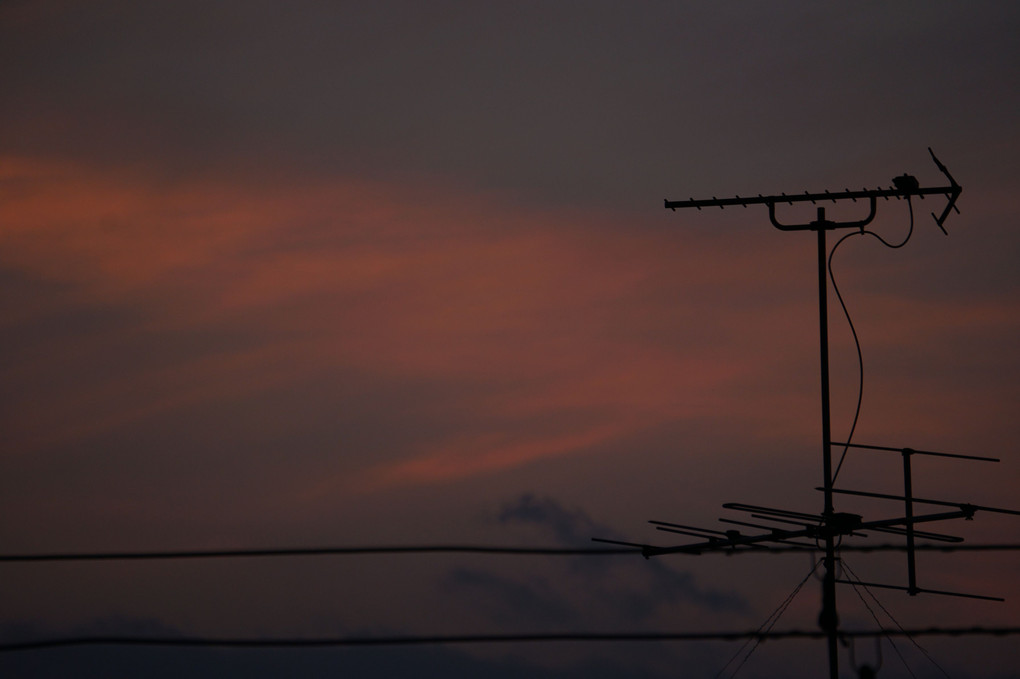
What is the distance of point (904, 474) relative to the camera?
15602 millimetres

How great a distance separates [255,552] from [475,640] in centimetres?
170

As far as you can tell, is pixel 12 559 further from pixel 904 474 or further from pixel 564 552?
pixel 904 474

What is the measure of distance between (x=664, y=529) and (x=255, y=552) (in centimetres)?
716

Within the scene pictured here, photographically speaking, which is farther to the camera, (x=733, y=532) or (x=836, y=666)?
(x=733, y=532)

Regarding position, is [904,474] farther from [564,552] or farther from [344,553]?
[344,553]

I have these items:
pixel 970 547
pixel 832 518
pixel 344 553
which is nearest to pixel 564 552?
pixel 344 553

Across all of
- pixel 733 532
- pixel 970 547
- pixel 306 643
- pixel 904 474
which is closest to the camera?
pixel 306 643

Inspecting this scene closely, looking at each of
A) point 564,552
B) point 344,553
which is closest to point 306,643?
point 344,553

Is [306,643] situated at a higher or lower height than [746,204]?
lower

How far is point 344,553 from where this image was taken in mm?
9008

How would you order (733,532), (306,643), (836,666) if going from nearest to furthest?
1. (306,643)
2. (836,666)
3. (733,532)

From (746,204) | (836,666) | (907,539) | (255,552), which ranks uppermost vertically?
(746,204)

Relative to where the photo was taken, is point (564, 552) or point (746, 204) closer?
point (564, 552)

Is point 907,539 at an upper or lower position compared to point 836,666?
upper
